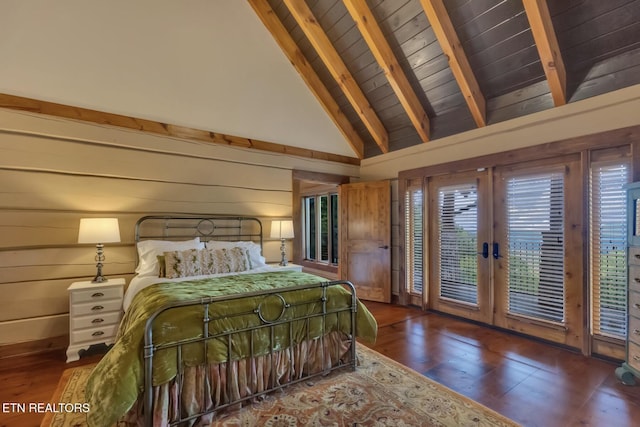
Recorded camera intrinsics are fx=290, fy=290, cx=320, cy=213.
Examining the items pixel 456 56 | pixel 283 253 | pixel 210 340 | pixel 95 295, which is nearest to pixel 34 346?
pixel 95 295

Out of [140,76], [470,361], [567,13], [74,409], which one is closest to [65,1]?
[140,76]

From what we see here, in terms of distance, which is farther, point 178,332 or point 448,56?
point 448,56

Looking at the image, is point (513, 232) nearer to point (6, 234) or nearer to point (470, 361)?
point (470, 361)

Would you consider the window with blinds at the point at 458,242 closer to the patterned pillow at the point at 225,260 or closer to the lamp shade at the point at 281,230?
the lamp shade at the point at 281,230

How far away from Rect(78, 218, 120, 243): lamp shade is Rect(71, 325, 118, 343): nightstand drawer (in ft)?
2.79

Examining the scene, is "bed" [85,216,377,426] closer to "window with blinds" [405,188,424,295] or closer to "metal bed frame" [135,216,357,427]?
"metal bed frame" [135,216,357,427]

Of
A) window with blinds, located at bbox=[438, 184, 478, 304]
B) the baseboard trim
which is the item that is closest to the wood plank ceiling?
window with blinds, located at bbox=[438, 184, 478, 304]

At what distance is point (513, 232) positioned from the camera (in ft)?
11.2

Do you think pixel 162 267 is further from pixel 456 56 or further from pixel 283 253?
pixel 456 56

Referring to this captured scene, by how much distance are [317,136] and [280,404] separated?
3925 millimetres

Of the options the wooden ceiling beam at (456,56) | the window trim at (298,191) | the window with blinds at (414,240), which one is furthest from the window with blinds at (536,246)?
the window trim at (298,191)

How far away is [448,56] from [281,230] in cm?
297

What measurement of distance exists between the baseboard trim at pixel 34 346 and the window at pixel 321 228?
4757 mm

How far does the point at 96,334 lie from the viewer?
2.80 metres
